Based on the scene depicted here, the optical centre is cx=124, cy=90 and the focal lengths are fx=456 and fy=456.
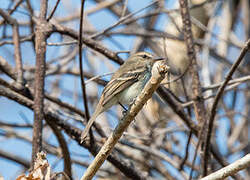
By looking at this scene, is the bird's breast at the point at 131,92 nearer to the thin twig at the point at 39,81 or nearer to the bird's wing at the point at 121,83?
the bird's wing at the point at 121,83

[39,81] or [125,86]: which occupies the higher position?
[125,86]

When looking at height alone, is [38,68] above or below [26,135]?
below

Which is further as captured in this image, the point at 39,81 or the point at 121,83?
the point at 121,83

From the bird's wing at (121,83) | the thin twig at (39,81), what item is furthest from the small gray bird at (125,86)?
the thin twig at (39,81)

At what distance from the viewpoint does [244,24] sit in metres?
8.55

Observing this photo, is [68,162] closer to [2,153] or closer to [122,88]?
[122,88]

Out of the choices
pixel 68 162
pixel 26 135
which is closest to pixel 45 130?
pixel 26 135

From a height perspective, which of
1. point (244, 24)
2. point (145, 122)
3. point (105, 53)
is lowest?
point (105, 53)

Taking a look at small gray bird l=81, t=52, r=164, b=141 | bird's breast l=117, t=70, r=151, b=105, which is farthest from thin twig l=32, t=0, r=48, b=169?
A: bird's breast l=117, t=70, r=151, b=105

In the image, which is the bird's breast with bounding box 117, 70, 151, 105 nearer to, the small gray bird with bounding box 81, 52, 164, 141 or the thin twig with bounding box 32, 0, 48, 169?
the small gray bird with bounding box 81, 52, 164, 141

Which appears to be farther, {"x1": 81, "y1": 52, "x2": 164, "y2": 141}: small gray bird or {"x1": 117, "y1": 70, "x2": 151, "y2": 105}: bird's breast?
{"x1": 117, "y1": 70, "x2": 151, "y2": 105}: bird's breast

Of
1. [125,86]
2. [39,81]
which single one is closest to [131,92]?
[125,86]

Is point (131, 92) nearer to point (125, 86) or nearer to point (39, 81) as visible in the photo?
point (125, 86)

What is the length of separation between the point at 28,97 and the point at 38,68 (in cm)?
41
